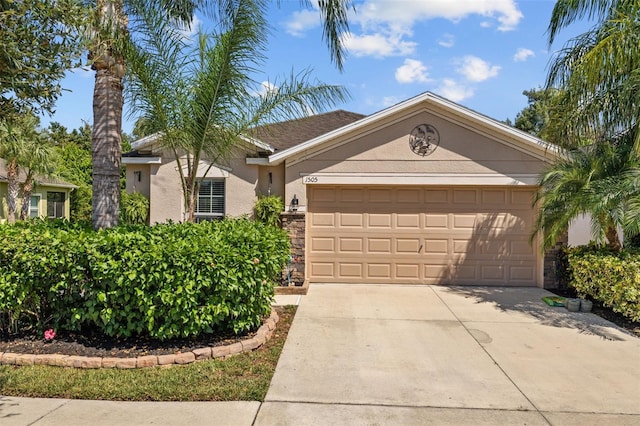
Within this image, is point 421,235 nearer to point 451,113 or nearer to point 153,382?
point 451,113

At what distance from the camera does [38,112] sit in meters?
3.96

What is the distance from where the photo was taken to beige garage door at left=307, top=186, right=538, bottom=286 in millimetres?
9812

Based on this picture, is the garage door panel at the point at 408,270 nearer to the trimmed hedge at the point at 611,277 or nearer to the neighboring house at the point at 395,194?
the neighboring house at the point at 395,194

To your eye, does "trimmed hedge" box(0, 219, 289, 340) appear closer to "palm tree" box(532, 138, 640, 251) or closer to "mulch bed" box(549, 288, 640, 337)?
"palm tree" box(532, 138, 640, 251)

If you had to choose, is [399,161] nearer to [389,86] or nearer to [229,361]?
[389,86]

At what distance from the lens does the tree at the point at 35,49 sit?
132 inches

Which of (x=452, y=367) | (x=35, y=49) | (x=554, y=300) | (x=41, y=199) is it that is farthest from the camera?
(x=41, y=199)

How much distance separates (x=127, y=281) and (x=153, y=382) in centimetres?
126

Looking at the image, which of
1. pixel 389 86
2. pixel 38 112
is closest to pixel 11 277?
pixel 38 112

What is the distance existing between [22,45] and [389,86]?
894cm

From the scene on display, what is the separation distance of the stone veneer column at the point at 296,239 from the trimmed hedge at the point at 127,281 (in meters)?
4.05

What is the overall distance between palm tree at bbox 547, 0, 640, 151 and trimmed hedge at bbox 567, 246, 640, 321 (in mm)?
1991

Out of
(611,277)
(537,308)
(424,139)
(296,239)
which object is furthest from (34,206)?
(611,277)

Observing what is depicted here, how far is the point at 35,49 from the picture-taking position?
3523 mm
